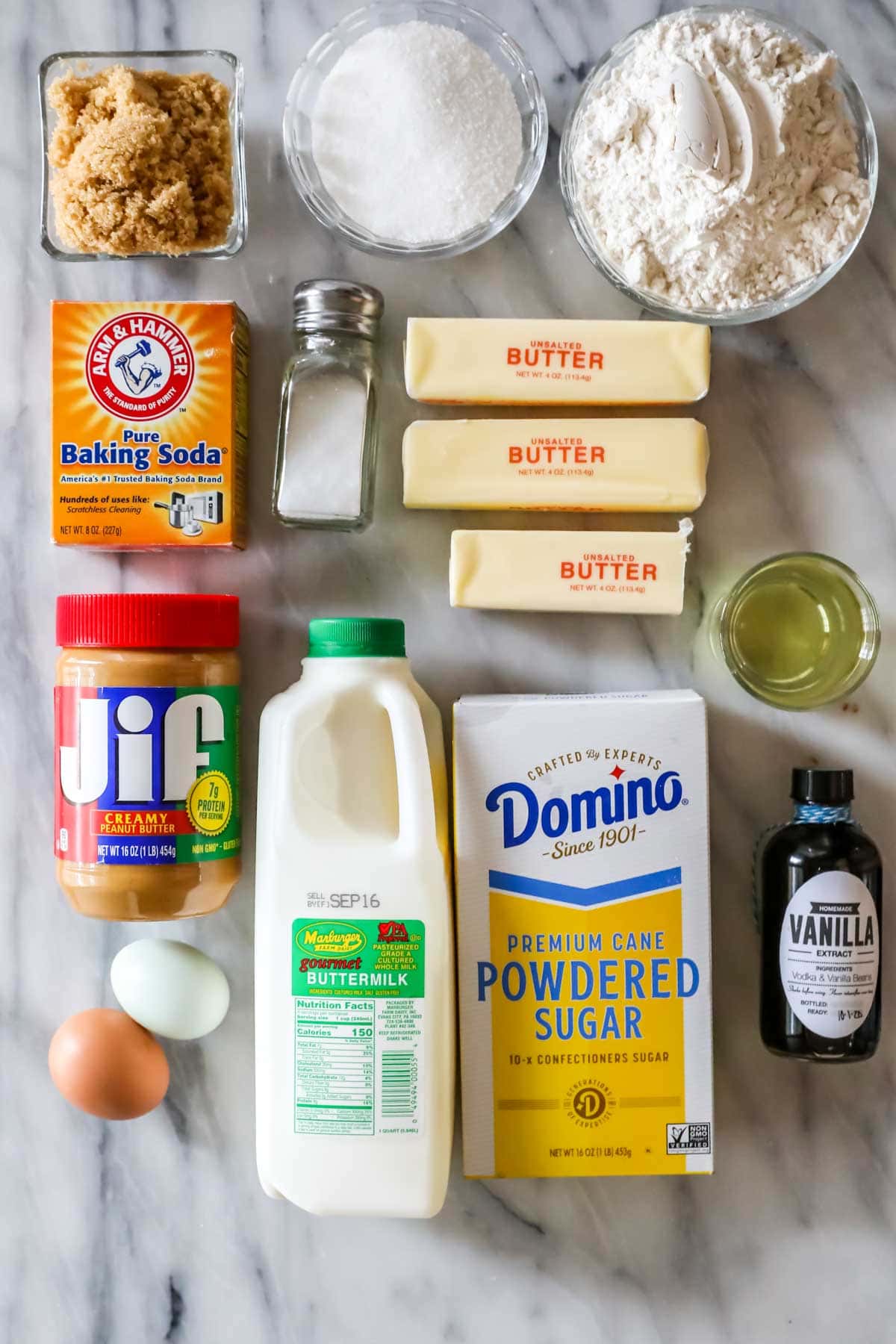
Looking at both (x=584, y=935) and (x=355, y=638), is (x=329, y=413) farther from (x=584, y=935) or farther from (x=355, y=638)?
(x=584, y=935)

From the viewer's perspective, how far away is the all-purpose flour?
2.60ft

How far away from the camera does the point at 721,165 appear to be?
2.56 ft

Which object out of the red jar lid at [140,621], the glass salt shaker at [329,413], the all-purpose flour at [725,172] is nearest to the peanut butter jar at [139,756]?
the red jar lid at [140,621]

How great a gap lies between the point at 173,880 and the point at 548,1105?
13.4 inches

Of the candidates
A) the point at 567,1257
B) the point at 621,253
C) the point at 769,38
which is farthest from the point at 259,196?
the point at 567,1257

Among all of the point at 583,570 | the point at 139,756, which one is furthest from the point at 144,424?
the point at 583,570

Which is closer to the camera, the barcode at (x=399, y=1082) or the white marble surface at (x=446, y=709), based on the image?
the barcode at (x=399, y=1082)

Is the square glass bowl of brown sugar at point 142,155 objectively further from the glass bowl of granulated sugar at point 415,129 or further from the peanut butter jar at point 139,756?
the peanut butter jar at point 139,756

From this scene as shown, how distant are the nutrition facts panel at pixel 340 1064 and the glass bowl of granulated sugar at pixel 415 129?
61 centimetres

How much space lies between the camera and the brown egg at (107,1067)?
830 millimetres

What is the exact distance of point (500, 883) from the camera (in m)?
0.81

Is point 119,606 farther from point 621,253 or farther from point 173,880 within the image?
point 621,253

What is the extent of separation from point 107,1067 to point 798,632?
67 cm

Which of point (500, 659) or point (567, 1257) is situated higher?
point (500, 659)
